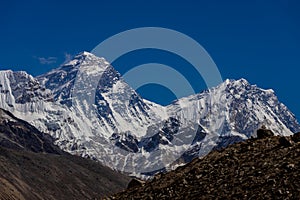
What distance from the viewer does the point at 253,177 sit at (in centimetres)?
2927

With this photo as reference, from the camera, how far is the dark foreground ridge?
91.0 feet

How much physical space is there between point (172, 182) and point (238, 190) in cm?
510

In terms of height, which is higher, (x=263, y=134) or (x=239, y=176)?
(x=263, y=134)

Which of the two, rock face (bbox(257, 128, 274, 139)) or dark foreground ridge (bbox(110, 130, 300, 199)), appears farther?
rock face (bbox(257, 128, 274, 139))

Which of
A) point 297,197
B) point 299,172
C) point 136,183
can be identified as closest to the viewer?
point 297,197

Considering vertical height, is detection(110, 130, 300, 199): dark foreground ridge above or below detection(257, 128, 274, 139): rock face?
below

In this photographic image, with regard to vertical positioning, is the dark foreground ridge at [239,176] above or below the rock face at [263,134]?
below

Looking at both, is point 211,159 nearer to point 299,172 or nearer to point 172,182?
point 172,182

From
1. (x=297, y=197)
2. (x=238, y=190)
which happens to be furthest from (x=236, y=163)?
(x=297, y=197)

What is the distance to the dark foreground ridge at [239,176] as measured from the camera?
1093 inches

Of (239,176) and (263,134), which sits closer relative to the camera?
(239,176)

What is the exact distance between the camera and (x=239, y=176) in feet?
98.4

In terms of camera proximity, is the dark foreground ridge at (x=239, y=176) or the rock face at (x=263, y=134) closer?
the dark foreground ridge at (x=239, y=176)

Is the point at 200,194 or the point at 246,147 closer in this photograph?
the point at 200,194
